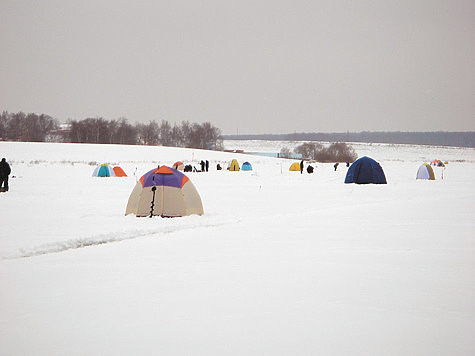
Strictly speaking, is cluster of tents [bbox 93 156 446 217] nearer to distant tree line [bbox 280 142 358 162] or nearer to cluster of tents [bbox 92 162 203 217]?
cluster of tents [bbox 92 162 203 217]

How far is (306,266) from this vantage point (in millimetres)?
7598

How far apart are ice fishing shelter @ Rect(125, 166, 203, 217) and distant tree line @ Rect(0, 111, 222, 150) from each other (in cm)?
9503

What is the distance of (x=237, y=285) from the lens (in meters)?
6.50

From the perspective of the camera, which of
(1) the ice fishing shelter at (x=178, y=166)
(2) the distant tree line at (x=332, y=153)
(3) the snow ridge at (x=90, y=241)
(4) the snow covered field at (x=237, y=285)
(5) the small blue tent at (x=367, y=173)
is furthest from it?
(2) the distant tree line at (x=332, y=153)

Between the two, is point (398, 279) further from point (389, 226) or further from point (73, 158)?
point (73, 158)

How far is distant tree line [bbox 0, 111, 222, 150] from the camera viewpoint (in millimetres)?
104875

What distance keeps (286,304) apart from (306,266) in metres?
2.00

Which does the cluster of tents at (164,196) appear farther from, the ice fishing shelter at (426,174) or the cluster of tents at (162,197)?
the ice fishing shelter at (426,174)

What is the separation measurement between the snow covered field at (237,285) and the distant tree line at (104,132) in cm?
9588

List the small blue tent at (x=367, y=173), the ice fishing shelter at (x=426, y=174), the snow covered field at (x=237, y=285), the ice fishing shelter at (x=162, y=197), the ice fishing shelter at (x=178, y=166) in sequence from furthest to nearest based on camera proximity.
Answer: the ice fishing shelter at (x=178, y=166) < the ice fishing shelter at (x=426, y=174) < the small blue tent at (x=367, y=173) < the ice fishing shelter at (x=162, y=197) < the snow covered field at (x=237, y=285)

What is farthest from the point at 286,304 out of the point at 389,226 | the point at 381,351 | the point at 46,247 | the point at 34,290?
the point at 389,226

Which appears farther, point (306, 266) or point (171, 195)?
point (171, 195)

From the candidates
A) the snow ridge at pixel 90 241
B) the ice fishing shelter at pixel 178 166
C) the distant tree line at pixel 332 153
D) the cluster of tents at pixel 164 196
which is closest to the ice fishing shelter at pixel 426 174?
the ice fishing shelter at pixel 178 166

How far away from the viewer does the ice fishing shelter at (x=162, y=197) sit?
532 inches
